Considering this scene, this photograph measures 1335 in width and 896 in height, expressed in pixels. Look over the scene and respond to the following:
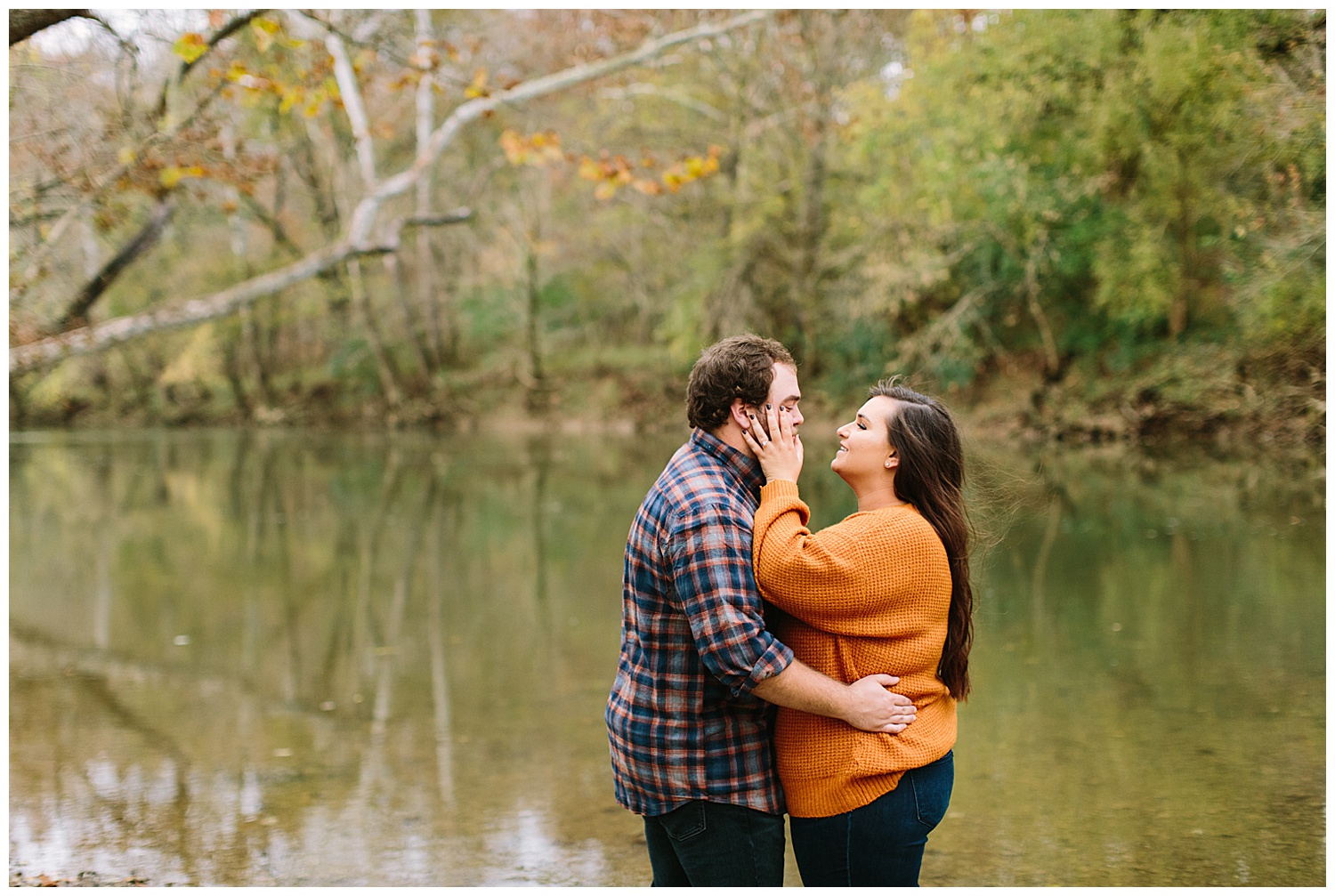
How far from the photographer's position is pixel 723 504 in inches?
99.5

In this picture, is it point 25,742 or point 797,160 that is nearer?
point 25,742

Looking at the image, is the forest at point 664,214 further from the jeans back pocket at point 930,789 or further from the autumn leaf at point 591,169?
the jeans back pocket at point 930,789

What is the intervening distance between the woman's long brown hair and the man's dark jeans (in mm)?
580

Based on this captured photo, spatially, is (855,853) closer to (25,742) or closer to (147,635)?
(25,742)

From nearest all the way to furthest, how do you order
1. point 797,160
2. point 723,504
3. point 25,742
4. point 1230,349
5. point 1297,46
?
point 723,504 < point 25,742 < point 1297,46 < point 1230,349 < point 797,160

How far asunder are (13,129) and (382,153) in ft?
96.1

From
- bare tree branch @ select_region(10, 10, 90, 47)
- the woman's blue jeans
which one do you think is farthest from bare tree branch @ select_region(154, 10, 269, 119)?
the woman's blue jeans

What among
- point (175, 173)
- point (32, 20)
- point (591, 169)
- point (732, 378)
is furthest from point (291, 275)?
point (732, 378)

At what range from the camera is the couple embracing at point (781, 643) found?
2.49 metres

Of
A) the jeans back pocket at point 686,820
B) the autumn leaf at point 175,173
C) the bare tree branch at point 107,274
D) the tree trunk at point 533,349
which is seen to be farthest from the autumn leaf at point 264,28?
the tree trunk at point 533,349

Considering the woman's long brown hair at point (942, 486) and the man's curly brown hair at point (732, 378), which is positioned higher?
the man's curly brown hair at point (732, 378)

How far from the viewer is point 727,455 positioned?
8.74 feet

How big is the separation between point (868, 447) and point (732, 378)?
0.38m

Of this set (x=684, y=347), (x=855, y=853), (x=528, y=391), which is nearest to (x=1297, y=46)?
(x=855, y=853)
